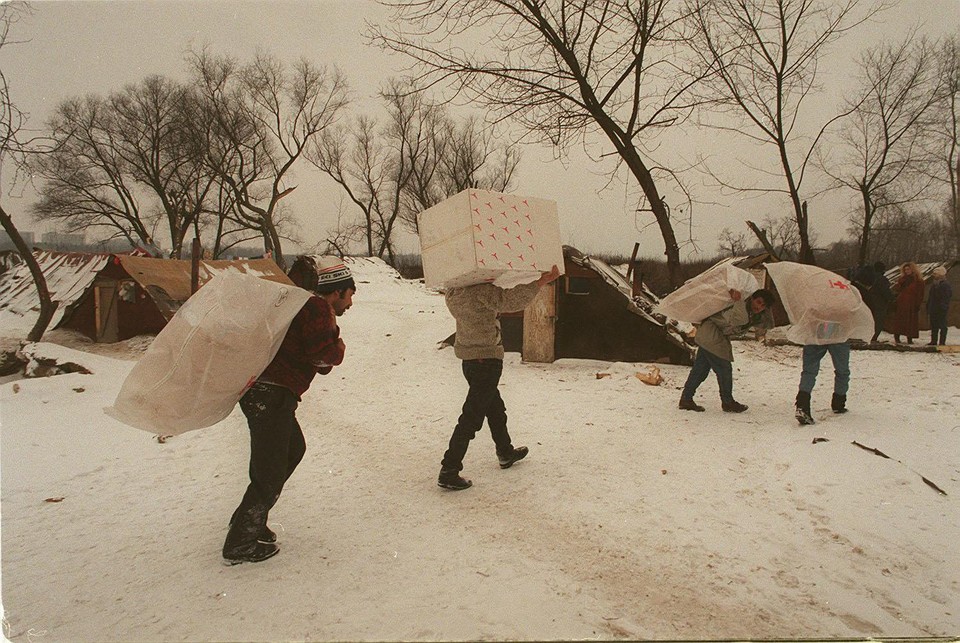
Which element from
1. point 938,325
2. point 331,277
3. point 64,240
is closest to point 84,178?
point 64,240

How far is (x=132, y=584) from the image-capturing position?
2557 millimetres

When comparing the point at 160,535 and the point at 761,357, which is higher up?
the point at 761,357

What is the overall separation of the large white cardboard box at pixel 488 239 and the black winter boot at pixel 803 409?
10.3 feet

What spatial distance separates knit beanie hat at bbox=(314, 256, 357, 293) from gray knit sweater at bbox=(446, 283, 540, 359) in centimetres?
95

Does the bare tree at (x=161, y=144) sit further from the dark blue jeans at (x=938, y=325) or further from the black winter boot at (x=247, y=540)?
the dark blue jeans at (x=938, y=325)

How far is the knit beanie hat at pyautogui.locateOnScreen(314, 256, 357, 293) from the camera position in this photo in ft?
10.1

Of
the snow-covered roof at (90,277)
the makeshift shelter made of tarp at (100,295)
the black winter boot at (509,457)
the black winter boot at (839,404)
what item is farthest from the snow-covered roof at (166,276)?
the black winter boot at (839,404)

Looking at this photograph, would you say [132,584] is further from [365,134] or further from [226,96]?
[365,134]

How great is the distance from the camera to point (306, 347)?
2.78 meters

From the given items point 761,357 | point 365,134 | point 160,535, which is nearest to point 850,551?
point 160,535

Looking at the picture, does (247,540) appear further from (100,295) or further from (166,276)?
(100,295)

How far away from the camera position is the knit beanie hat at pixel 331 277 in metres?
3.07

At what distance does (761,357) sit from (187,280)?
10.4 metres

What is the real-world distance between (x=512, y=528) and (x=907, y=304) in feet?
38.5
